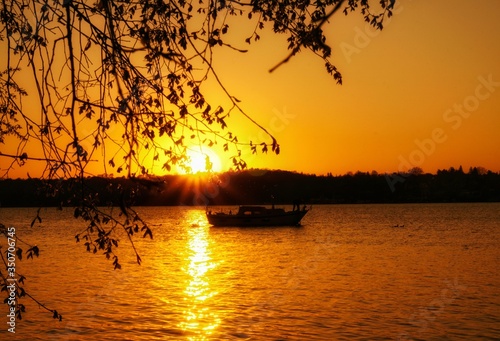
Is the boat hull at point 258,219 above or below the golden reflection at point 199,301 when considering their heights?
above

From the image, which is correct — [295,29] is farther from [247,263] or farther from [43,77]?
[247,263]

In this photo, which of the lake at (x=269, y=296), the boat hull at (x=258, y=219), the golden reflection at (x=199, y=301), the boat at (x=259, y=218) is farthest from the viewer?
the boat at (x=259, y=218)

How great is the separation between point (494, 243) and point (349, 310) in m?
59.9

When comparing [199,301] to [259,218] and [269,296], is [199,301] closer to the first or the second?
[269,296]

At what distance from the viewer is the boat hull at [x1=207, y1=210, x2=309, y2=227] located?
10769cm

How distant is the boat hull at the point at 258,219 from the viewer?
10769 centimetres

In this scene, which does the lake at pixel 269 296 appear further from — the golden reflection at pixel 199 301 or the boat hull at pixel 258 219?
the boat hull at pixel 258 219

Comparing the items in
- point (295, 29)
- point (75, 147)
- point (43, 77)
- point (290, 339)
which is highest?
point (295, 29)

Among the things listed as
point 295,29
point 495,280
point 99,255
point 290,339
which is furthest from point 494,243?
point 295,29

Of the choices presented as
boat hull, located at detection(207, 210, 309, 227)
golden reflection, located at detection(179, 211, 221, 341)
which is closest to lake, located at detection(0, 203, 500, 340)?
golden reflection, located at detection(179, 211, 221, 341)

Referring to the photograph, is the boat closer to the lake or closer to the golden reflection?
the lake

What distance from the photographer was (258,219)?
10762 centimetres

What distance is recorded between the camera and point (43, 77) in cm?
601

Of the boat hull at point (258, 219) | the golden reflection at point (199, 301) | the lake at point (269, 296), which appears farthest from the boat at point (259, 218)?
the golden reflection at point (199, 301)
